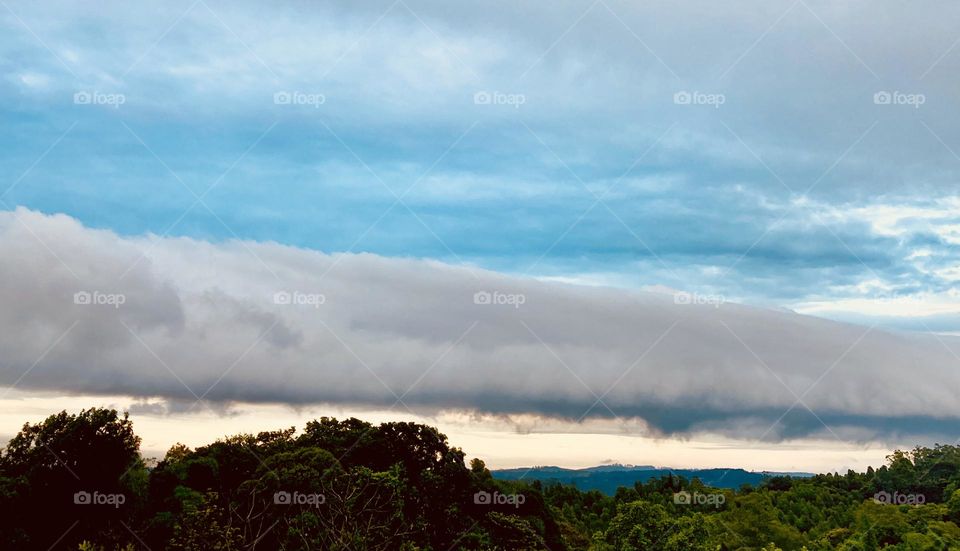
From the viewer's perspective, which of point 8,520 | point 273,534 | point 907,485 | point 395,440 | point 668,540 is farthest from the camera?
point 907,485

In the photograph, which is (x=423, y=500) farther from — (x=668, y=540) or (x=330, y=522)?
(x=668, y=540)

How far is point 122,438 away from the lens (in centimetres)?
5072

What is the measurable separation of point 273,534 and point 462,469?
12960mm

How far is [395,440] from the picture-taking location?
2250 inches

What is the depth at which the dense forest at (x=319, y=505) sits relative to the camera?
1464 inches

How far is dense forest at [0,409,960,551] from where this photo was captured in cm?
3719

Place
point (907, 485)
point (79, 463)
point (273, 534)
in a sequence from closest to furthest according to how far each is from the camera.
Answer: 1. point (273, 534)
2. point (79, 463)
3. point (907, 485)

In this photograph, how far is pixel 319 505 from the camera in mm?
39031

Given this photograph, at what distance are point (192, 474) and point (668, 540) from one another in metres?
36.1

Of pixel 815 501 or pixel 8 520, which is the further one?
pixel 815 501

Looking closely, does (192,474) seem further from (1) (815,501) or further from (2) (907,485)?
(2) (907,485)

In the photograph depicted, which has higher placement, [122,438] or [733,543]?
[122,438]

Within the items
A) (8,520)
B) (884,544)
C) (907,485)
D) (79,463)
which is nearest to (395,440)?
(79,463)

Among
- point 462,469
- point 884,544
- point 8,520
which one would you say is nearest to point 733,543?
point 884,544
